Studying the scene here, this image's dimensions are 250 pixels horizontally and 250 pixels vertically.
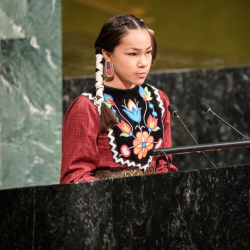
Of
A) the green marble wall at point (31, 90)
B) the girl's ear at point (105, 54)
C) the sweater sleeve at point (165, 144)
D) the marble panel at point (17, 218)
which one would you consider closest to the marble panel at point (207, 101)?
the green marble wall at point (31, 90)

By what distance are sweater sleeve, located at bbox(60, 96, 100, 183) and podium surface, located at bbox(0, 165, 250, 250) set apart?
339mm

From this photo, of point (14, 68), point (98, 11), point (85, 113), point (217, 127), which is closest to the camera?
point (85, 113)

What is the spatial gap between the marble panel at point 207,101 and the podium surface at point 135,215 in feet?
8.44

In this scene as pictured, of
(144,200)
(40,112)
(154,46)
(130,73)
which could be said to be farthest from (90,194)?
(40,112)

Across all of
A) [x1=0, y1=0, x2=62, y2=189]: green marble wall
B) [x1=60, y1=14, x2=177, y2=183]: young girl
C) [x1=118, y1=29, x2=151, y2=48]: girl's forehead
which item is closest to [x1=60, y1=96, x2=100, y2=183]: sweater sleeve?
[x1=60, y1=14, x2=177, y2=183]: young girl

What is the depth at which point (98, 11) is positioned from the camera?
221 inches

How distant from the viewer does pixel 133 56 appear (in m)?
2.83

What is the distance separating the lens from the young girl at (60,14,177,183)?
9.00ft

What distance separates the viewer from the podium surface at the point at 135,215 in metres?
2.31

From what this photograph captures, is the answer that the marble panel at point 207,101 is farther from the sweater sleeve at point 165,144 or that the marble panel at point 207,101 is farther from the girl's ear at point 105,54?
the girl's ear at point 105,54

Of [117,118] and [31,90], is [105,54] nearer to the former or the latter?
[117,118]

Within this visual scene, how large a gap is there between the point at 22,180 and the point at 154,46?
1.91 meters

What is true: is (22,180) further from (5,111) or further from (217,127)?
(217,127)

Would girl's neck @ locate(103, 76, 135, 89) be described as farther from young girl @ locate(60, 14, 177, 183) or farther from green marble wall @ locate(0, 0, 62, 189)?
green marble wall @ locate(0, 0, 62, 189)
